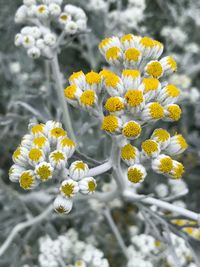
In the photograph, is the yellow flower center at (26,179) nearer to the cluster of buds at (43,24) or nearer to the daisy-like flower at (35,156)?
the daisy-like flower at (35,156)

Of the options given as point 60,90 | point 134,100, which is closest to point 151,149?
point 134,100

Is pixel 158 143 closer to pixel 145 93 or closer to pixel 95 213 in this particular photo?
pixel 145 93

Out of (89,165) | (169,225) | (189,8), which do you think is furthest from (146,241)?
(189,8)

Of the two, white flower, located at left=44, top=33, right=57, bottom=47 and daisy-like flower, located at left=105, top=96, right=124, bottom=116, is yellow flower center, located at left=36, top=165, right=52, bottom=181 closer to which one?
daisy-like flower, located at left=105, top=96, right=124, bottom=116

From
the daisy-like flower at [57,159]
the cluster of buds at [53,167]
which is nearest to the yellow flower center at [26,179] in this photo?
the cluster of buds at [53,167]

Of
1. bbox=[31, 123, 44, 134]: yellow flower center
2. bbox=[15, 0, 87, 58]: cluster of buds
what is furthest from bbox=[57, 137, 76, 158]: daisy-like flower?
bbox=[15, 0, 87, 58]: cluster of buds
